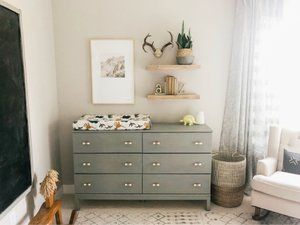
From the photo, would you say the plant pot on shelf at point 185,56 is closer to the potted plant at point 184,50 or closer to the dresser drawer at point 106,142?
the potted plant at point 184,50

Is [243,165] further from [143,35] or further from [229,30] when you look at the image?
[143,35]

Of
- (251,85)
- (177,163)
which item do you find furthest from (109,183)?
(251,85)

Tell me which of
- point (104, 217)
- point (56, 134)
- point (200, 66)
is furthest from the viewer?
point (56, 134)

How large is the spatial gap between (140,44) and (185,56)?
0.54m

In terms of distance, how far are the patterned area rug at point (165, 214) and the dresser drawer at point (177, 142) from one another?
0.65 meters

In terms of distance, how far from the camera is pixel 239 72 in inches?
118

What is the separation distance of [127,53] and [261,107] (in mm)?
1597

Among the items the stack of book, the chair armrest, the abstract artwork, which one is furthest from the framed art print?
the chair armrest

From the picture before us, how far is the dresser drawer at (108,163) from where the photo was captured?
106 inches

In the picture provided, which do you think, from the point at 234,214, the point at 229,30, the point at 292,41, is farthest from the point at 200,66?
the point at 234,214

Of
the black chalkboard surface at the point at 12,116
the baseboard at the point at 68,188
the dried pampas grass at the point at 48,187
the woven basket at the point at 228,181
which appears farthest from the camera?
the baseboard at the point at 68,188

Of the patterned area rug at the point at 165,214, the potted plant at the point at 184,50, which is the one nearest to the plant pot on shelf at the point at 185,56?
the potted plant at the point at 184,50

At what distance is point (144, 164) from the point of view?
271cm

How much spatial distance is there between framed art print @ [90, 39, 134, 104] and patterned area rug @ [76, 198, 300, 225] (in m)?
1.15
